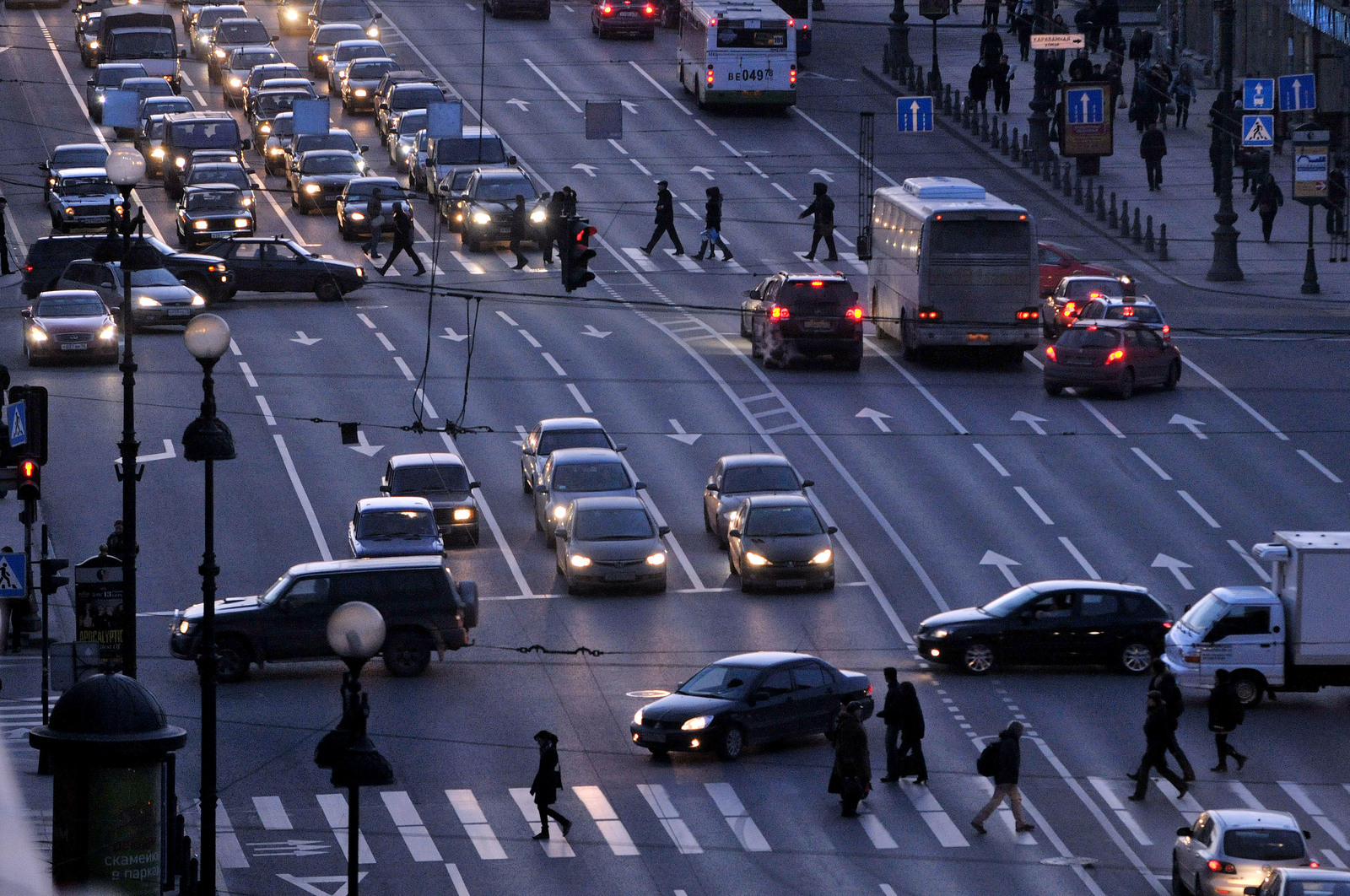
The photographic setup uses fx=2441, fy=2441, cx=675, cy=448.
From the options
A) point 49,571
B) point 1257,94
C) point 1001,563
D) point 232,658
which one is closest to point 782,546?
point 1001,563

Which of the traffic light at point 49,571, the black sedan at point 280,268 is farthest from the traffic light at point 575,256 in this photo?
the black sedan at point 280,268

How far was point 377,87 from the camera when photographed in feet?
224

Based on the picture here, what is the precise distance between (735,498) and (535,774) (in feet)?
36.9

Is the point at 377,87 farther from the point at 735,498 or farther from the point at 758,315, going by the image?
the point at 735,498

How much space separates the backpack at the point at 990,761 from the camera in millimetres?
23750

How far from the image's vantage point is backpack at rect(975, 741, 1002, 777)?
23750mm

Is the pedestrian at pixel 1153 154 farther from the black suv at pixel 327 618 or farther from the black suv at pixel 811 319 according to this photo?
the black suv at pixel 327 618

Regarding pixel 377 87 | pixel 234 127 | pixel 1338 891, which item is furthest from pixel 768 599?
pixel 377 87

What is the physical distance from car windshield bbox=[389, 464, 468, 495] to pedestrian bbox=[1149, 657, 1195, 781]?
43.7ft

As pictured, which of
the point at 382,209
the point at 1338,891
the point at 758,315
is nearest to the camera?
the point at 1338,891

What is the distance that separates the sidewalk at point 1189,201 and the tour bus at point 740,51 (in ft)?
16.3

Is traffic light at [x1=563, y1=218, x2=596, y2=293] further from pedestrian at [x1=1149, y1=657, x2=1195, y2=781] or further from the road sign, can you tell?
the road sign

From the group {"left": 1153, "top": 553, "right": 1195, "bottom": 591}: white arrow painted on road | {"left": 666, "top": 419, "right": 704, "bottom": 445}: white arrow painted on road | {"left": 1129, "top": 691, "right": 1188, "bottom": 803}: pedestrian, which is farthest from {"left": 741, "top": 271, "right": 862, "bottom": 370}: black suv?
{"left": 1129, "top": 691, "right": 1188, "bottom": 803}: pedestrian

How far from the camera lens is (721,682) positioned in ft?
88.3
